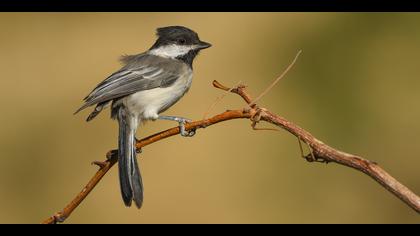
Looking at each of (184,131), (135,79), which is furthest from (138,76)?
(184,131)

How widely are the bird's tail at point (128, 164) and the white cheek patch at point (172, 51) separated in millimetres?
742

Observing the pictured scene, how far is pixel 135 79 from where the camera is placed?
14.5 feet

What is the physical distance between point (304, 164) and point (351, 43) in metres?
1.89

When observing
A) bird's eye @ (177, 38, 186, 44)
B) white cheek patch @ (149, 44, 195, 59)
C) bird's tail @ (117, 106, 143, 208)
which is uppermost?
bird's eye @ (177, 38, 186, 44)

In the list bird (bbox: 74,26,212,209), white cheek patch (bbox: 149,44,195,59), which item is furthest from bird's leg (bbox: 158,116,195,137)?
white cheek patch (bbox: 149,44,195,59)

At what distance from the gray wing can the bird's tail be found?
202mm

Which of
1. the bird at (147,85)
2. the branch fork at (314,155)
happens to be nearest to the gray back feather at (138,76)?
the bird at (147,85)

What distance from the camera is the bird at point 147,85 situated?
12.9ft

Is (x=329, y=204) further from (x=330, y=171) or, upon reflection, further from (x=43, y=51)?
(x=43, y=51)

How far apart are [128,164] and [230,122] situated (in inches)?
135

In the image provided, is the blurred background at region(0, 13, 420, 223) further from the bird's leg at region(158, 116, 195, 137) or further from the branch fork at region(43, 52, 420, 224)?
the branch fork at region(43, 52, 420, 224)

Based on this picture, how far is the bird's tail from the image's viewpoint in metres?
3.11

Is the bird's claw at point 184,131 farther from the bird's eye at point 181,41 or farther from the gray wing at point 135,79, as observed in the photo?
the bird's eye at point 181,41

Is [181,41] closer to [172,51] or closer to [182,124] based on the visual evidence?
[172,51]
